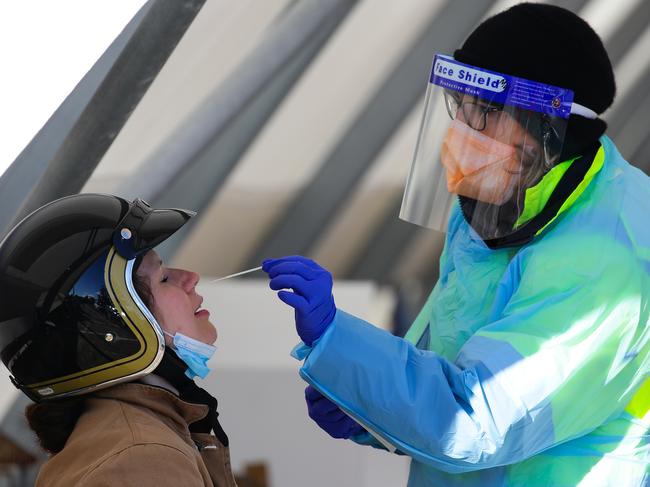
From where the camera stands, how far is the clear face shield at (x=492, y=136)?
213 centimetres

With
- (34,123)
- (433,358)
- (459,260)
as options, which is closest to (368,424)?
(433,358)

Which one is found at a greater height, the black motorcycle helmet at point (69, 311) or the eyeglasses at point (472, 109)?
the eyeglasses at point (472, 109)

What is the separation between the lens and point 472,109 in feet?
7.36

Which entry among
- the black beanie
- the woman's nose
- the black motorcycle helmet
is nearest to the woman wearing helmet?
the black motorcycle helmet

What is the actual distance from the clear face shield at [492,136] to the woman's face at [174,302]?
0.66m

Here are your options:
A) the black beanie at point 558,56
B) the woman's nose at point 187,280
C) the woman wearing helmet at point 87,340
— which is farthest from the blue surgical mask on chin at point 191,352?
the black beanie at point 558,56

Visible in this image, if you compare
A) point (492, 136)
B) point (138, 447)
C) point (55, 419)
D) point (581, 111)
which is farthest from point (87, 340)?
point (581, 111)

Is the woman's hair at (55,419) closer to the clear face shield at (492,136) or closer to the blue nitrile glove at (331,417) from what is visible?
the blue nitrile glove at (331,417)

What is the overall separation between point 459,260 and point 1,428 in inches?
91.9

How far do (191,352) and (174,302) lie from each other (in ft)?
0.41

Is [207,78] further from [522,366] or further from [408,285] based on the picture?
[408,285]

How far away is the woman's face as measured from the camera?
2.18 meters

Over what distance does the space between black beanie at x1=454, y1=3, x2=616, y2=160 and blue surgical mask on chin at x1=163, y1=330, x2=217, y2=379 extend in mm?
893

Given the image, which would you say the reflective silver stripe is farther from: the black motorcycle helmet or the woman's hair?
the woman's hair
